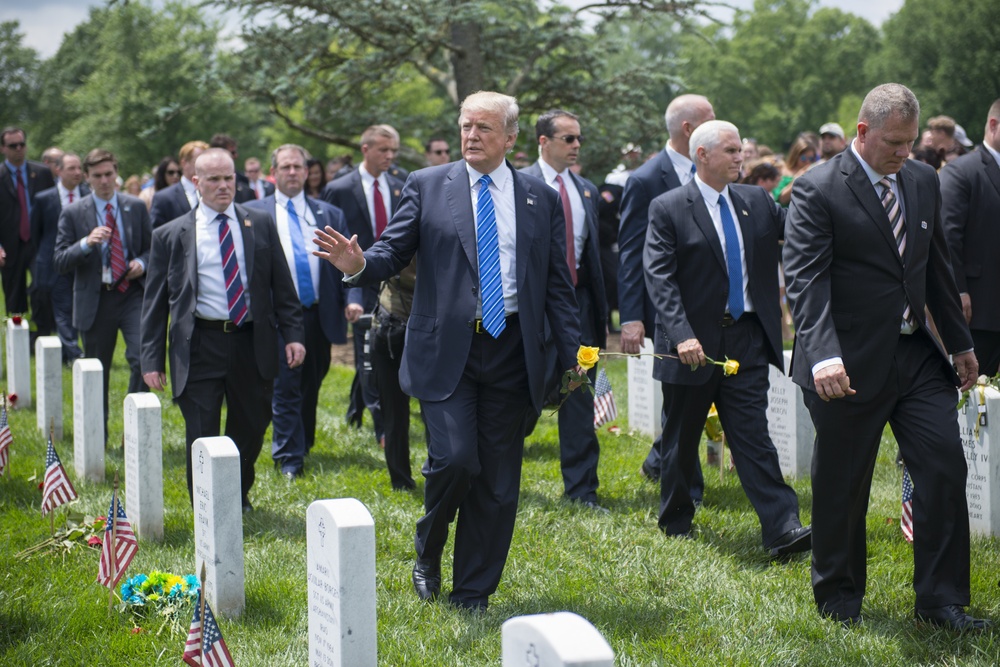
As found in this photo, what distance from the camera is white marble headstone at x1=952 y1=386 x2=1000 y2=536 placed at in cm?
680

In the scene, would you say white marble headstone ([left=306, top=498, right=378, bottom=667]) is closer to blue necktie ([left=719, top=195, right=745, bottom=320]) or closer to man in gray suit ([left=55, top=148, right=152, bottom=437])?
blue necktie ([left=719, top=195, right=745, bottom=320])

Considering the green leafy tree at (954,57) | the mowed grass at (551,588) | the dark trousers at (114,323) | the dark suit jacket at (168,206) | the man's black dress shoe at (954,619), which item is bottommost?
the mowed grass at (551,588)

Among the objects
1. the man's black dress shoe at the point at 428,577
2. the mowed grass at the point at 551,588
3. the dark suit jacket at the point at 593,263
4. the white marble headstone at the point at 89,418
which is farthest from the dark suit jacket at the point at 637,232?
the white marble headstone at the point at 89,418

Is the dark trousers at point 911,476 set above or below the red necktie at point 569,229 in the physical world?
below

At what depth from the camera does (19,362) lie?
11828 mm

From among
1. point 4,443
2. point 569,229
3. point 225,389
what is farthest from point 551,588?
point 4,443

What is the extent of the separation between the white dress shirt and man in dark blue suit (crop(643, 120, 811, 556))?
254cm

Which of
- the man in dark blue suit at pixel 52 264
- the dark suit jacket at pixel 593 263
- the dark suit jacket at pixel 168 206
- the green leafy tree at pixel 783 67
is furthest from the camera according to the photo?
the green leafy tree at pixel 783 67

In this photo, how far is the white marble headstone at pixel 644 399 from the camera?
9.98 metres

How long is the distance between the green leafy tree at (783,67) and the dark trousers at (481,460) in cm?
6084

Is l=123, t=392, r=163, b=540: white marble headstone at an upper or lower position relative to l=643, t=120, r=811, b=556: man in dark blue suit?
lower

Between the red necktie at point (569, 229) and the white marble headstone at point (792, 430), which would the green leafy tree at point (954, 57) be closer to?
the white marble headstone at point (792, 430)

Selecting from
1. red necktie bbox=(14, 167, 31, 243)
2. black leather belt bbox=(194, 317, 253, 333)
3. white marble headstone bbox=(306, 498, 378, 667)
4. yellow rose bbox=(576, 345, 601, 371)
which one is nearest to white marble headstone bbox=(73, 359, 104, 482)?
black leather belt bbox=(194, 317, 253, 333)

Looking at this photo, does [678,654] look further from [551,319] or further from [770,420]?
[770,420]
